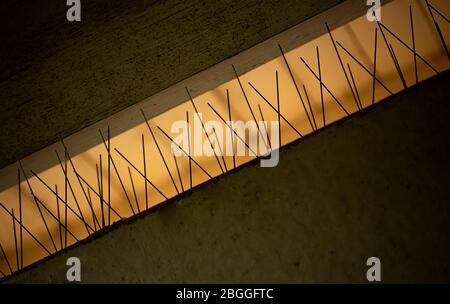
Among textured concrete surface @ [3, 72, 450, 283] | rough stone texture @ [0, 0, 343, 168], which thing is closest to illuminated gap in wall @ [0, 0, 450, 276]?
rough stone texture @ [0, 0, 343, 168]

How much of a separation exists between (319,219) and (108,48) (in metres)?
1.42

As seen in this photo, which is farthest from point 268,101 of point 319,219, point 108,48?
point 319,219

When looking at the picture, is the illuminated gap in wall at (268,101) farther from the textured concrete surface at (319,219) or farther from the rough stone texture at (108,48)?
the textured concrete surface at (319,219)

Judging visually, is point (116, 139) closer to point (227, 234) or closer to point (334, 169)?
point (227, 234)

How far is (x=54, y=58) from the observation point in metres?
2.36

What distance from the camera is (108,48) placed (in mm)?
2363

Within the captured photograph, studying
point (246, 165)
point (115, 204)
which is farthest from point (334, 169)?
point (115, 204)

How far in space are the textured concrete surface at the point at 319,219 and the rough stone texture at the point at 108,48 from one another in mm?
884

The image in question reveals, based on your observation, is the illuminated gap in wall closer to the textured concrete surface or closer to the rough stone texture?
the rough stone texture

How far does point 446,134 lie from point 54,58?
74.5 inches

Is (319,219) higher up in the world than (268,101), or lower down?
lower down

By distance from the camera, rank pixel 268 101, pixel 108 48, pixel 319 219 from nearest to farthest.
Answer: pixel 319 219
pixel 108 48
pixel 268 101

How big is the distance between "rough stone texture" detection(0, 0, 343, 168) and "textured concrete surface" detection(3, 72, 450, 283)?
34.8 inches

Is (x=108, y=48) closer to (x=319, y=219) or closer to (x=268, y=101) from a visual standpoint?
(x=268, y=101)
